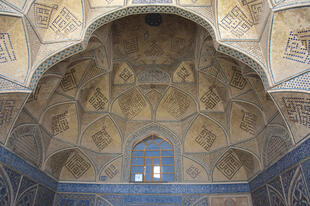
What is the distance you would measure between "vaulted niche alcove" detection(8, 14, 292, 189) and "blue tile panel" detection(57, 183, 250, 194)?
0.20 meters

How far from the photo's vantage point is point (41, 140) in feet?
23.4

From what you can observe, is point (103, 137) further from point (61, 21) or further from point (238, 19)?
point (238, 19)

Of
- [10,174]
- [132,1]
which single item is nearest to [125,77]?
[132,1]

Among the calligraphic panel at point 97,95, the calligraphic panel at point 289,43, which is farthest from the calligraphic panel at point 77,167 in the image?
the calligraphic panel at point 289,43

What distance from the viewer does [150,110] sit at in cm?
906

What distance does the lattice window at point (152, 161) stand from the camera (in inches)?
320

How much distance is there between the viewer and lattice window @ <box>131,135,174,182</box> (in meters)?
8.12

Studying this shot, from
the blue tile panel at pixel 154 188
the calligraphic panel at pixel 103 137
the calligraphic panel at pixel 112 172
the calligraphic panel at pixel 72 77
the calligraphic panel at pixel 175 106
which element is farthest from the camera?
the calligraphic panel at pixel 175 106

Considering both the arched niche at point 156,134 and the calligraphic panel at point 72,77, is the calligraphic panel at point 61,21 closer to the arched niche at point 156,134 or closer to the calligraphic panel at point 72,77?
the calligraphic panel at point 72,77

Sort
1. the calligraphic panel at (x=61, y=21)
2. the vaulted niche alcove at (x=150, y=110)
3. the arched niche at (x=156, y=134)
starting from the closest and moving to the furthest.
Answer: the calligraphic panel at (x=61, y=21) → the vaulted niche alcove at (x=150, y=110) → the arched niche at (x=156, y=134)

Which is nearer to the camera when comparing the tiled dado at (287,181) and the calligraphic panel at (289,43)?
the calligraphic panel at (289,43)

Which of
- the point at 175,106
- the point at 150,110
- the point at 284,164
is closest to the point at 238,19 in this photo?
the point at 284,164

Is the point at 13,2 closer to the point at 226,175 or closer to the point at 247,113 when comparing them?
the point at 247,113

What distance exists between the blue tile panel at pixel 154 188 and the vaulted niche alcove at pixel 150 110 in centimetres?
20
